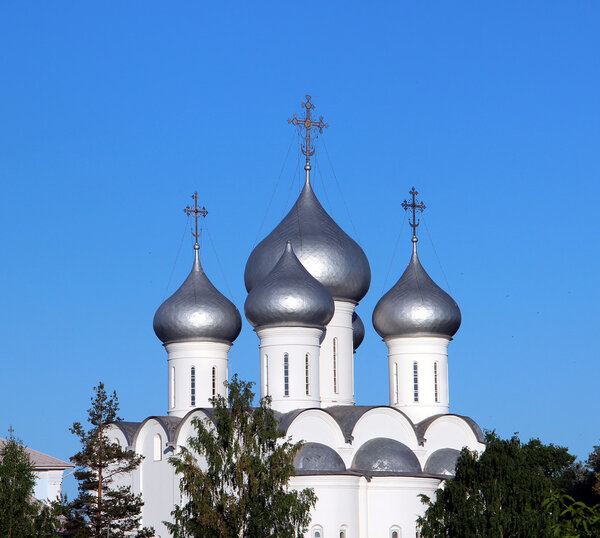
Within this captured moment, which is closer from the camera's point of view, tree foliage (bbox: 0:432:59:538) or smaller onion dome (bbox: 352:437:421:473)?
tree foliage (bbox: 0:432:59:538)

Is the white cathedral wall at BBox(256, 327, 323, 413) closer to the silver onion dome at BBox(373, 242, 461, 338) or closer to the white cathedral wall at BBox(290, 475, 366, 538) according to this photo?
the white cathedral wall at BBox(290, 475, 366, 538)

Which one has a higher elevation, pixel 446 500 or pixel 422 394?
pixel 422 394

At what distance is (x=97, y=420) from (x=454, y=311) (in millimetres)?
10788

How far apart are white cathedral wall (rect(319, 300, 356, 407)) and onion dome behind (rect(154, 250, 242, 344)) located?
10.4 ft

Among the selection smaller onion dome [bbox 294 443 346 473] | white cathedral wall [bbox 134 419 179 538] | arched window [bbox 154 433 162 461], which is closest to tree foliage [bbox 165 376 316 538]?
smaller onion dome [bbox 294 443 346 473]

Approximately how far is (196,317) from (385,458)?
729 cm

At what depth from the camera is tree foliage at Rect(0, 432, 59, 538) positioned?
19.7m

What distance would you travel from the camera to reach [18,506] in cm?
1983

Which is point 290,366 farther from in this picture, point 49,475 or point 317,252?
point 49,475

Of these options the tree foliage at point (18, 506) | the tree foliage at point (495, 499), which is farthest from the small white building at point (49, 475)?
the tree foliage at point (495, 499)

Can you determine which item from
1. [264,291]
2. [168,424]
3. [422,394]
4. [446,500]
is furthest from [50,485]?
[446,500]

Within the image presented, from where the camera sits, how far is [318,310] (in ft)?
96.7

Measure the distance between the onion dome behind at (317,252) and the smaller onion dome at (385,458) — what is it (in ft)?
15.7

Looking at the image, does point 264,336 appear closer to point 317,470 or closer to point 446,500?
point 317,470
